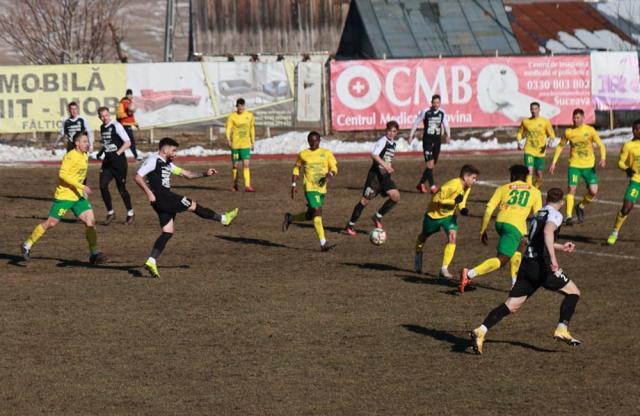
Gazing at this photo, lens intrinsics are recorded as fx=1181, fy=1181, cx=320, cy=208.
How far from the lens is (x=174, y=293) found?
1745cm

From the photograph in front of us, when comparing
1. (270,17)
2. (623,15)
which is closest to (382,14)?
(270,17)

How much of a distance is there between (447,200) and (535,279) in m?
4.20

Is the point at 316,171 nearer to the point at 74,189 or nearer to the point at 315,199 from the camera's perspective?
the point at 315,199

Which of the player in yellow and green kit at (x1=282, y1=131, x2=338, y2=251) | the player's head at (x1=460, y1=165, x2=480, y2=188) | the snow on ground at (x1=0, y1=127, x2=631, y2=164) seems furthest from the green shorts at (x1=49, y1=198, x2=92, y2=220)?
the snow on ground at (x1=0, y1=127, x2=631, y2=164)

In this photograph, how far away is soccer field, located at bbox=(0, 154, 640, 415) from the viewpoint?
1224cm

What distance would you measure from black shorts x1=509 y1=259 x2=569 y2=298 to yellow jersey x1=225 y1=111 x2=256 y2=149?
15.1 meters

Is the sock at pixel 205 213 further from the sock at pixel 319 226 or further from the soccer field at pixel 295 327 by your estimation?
the sock at pixel 319 226

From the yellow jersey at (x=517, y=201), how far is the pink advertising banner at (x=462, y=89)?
2362 centimetres

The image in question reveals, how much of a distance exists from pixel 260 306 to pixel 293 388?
166 inches

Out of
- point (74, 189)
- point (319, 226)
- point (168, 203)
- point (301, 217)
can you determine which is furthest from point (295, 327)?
point (301, 217)

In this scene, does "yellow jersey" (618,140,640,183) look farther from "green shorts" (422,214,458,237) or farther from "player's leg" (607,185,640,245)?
"green shorts" (422,214,458,237)

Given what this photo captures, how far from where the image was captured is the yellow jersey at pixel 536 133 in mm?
26202

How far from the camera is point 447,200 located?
58.7 feet

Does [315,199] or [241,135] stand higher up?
[241,135]
